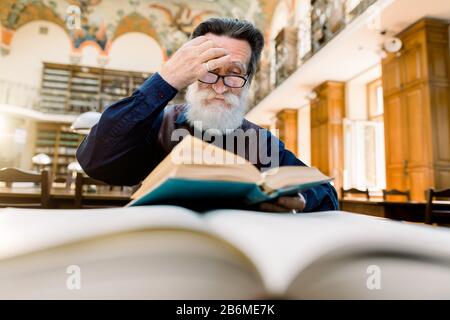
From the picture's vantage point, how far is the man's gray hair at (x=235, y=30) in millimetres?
1567

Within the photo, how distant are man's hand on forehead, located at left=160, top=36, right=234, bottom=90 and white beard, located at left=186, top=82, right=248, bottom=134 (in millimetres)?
429

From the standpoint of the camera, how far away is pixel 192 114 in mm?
1447

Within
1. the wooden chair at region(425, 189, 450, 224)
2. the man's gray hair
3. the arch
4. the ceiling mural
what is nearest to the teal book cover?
the man's gray hair

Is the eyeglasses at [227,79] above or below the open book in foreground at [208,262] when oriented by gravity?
above

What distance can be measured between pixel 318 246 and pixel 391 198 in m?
6.22

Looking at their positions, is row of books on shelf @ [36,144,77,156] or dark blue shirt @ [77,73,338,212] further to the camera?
row of books on shelf @ [36,144,77,156]

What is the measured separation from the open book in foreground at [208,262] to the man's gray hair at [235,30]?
4.57ft

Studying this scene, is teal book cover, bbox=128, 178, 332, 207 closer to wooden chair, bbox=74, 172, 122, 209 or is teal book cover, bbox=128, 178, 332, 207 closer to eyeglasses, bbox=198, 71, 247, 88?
eyeglasses, bbox=198, 71, 247, 88

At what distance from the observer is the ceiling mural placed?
12.8 meters

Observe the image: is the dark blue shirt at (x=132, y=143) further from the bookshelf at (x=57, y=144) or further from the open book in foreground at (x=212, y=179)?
the bookshelf at (x=57, y=144)

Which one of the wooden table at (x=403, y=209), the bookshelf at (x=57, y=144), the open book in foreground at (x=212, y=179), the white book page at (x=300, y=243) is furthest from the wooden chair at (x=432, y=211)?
the bookshelf at (x=57, y=144)

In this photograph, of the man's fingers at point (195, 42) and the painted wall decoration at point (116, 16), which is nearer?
the man's fingers at point (195, 42)
